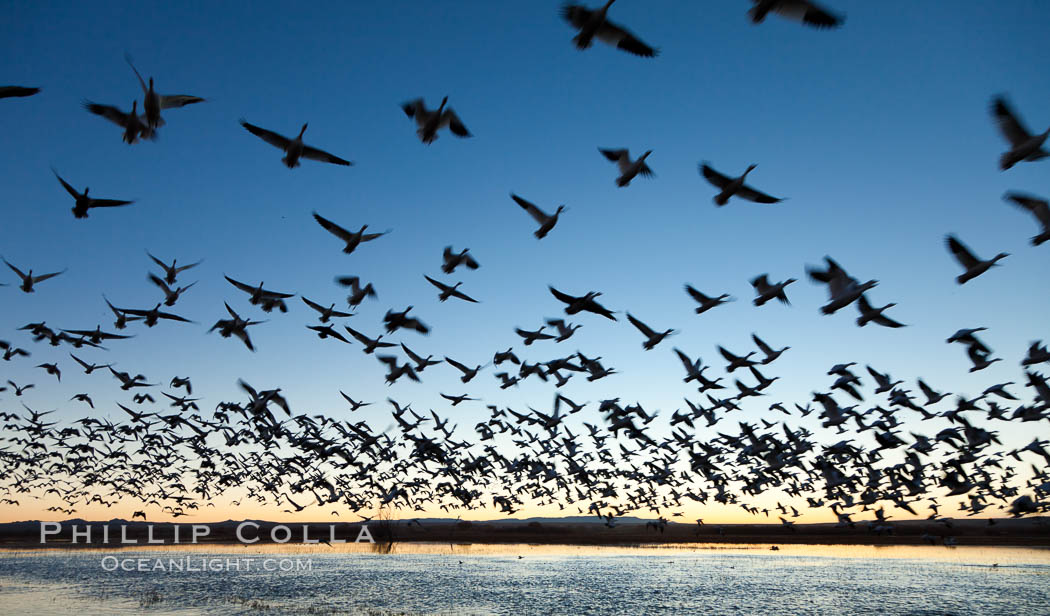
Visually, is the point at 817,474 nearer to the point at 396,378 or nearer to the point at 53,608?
the point at 396,378

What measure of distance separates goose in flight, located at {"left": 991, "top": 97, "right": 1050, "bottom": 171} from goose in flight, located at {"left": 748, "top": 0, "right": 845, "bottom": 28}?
3.79m

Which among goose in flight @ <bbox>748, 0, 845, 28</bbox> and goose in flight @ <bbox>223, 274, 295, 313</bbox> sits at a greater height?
goose in flight @ <bbox>748, 0, 845, 28</bbox>

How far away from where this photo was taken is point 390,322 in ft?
68.4

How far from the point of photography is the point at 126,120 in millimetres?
13102

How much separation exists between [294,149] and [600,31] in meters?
6.72

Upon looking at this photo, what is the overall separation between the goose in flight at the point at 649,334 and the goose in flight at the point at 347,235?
22.2 ft

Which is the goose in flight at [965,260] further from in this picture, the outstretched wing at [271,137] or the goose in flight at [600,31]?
the outstretched wing at [271,137]

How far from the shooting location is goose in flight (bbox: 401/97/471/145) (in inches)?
590

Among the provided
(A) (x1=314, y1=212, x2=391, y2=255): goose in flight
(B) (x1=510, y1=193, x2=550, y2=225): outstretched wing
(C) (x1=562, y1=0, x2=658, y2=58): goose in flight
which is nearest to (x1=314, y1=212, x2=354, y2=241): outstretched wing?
(A) (x1=314, y1=212, x2=391, y2=255): goose in flight

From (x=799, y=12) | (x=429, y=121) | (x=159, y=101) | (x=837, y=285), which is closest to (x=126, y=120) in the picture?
(x=159, y=101)

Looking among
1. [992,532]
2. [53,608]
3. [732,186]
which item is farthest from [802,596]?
[992,532]

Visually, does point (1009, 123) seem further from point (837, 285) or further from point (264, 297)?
point (264, 297)

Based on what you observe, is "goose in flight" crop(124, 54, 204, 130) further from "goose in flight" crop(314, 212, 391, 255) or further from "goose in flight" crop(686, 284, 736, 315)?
"goose in flight" crop(686, 284, 736, 315)

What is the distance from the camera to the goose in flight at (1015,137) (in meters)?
11.9
